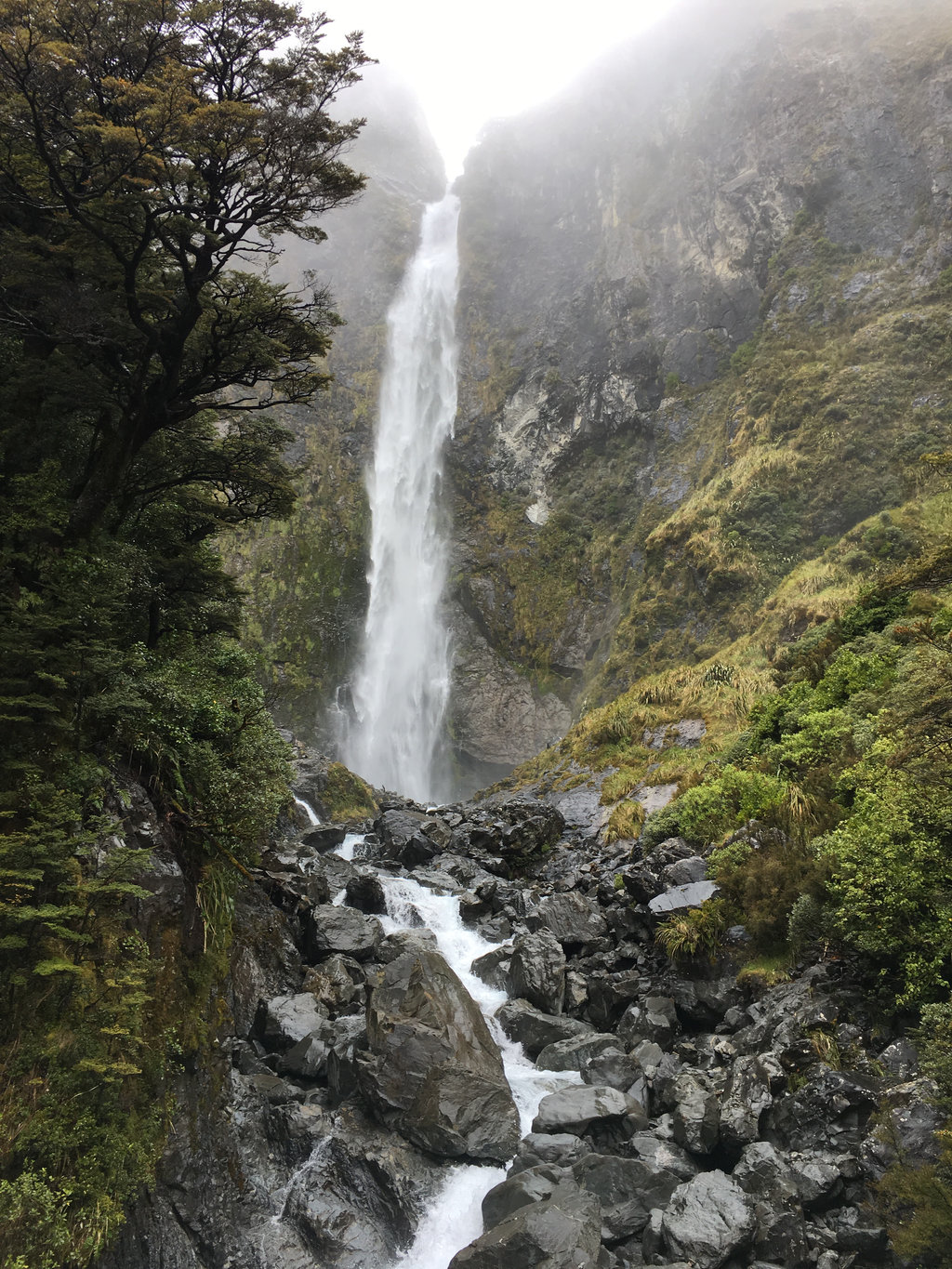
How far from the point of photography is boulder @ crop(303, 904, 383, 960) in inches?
388

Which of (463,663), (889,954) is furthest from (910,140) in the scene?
(889,954)

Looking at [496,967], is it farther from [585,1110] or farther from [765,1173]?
[765,1173]

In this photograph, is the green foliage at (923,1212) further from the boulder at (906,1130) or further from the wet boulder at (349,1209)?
the wet boulder at (349,1209)

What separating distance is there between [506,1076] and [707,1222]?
3392 millimetres

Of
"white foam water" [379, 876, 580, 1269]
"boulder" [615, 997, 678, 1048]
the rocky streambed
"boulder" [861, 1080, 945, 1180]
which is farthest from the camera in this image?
"boulder" [615, 997, 678, 1048]

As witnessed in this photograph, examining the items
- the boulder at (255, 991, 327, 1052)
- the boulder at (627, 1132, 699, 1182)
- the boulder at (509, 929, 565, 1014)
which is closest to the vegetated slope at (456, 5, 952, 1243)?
the boulder at (627, 1132, 699, 1182)

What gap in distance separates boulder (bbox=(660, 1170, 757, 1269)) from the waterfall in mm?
27635

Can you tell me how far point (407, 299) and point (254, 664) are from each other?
4416 cm

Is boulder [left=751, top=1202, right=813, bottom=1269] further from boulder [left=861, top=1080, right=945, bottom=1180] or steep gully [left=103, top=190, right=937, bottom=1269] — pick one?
boulder [left=861, top=1080, right=945, bottom=1180]

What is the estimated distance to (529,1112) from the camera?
294 inches

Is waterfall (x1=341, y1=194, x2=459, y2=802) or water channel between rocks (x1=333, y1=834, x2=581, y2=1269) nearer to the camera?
water channel between rocks (x1=333, y1=834, x2=581, y2=1269)

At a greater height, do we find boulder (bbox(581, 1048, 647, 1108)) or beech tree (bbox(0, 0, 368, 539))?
beech tree (bbox(0, 0, 368, 539))

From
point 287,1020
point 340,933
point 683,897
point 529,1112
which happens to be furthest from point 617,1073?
point 340,933

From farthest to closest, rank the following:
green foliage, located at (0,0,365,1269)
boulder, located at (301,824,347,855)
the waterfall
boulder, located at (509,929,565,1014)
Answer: the waterfall < boulder, located at (301,824,347,855) < boulder, located at (509,929,565,1014) < green foliage, located at (0,0,365,1269)
